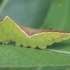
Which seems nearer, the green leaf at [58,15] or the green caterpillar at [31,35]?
the green caterpillar at [31,35]

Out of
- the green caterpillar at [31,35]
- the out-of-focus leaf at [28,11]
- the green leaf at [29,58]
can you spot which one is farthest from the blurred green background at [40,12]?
the green leaf at [29,58]

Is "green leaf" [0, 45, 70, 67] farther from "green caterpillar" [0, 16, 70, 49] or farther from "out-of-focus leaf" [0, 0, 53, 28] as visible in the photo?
"out-of-focus leaf" [0, 0, 53, 28]

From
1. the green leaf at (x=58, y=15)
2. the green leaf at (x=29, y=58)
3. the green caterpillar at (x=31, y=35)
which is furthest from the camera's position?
the green leaf at (x=58, y=15)

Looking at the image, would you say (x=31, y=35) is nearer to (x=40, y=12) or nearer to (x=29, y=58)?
(x=29, y=58)

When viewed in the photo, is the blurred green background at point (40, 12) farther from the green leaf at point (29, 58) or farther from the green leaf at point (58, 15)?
the green leaf at point (29, 58)

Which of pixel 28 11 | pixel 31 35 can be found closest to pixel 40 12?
pixel 28 11

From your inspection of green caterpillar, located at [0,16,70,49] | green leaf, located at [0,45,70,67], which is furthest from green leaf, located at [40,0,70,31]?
green leaf, located at [0,45,70,67]

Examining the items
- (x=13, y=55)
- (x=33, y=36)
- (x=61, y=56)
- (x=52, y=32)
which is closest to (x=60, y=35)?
(x=52, y=32)

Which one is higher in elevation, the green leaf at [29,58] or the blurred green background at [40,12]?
the blurred green background at [40,12]

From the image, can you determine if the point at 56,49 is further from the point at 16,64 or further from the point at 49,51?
→ the point at 16,64
